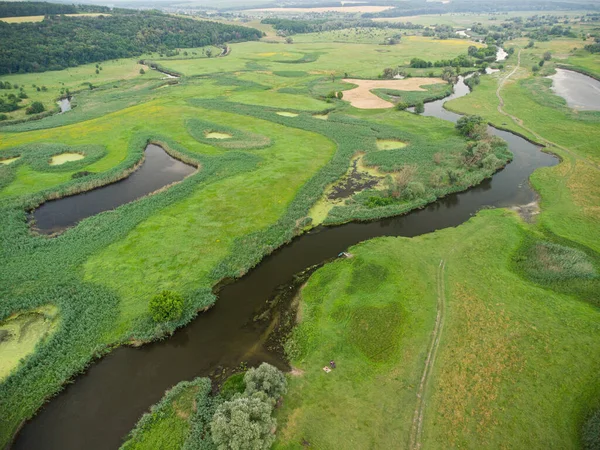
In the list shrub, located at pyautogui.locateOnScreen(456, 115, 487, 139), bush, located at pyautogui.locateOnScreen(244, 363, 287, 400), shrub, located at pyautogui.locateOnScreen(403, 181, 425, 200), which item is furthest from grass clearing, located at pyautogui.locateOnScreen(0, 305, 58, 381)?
shrub, located at pyautogui.locateOnScreen(456, 115, 487, 139)

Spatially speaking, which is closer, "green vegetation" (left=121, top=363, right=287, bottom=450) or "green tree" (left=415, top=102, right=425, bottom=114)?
"green vegetation" (left=121, top=363, right=287, bottom=450)

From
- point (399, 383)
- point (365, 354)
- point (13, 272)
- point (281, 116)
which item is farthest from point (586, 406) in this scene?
point (281, 116)

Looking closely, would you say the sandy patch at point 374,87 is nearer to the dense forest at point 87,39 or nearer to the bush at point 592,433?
the bush at point 592,433

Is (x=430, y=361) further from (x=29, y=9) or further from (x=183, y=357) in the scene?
(x=29, y=9)

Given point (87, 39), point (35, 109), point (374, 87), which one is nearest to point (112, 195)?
point (35, 109)

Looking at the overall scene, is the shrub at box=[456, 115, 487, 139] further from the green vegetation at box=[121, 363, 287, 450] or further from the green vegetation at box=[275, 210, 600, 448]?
the green vegetation at box=[121, 363, 287, 450]

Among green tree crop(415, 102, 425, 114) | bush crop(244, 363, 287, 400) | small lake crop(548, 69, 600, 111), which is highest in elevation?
small lake crop(548, 69, 600, 111)
